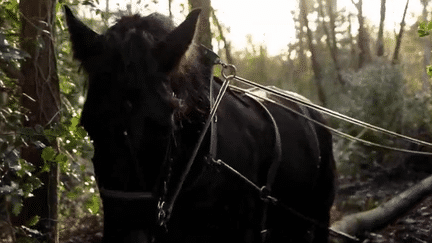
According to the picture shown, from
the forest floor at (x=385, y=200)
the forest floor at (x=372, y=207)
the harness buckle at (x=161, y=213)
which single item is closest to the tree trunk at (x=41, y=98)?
the harness buckle at (x=161, y=213)

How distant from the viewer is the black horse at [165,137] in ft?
8.00

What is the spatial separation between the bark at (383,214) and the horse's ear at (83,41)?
4.96 m

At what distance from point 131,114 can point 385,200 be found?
7243 millimetres

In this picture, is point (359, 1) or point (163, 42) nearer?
point (163, 42)

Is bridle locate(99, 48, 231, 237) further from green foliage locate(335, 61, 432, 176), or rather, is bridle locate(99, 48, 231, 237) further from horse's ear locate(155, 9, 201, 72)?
green foliage locate(335, 61, 432, 176)

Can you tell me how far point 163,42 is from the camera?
258cm

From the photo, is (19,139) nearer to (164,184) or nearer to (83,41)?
(83,41)

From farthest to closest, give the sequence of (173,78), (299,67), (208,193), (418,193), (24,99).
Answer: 1. (299,67)
2. (418,193)
3. (24,99)
4. (208,193)
5. (173,78)

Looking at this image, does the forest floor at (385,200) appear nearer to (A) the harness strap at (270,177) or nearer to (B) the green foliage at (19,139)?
(A) the harness strap at (270,177)

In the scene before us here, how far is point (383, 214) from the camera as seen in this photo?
24.5ft

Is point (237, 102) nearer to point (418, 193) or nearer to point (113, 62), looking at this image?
point (113, 62)

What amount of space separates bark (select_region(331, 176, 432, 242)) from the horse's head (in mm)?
4788

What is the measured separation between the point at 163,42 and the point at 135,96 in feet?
1.11

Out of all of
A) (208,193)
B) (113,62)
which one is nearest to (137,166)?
(113,62)
